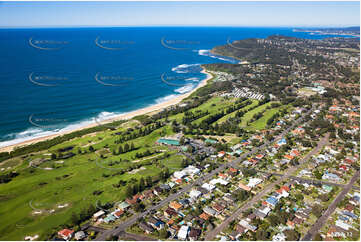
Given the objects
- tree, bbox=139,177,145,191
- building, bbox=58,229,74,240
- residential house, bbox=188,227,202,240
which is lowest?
building, bbox=58,229,74,240

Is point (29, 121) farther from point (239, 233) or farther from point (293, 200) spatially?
point (293, 200)

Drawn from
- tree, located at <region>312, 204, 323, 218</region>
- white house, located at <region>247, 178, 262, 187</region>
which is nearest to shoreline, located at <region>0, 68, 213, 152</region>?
white house, located at <region>247, 178, 262, 187</region>

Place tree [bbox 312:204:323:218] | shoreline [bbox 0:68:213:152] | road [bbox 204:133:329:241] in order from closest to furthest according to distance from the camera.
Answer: road [bbox 204:133:329:241] < tree [bbox 312:204:323:218] < shoreline [bbox 0:68:213:152]

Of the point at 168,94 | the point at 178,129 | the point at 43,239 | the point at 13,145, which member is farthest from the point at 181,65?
the point at 43,239

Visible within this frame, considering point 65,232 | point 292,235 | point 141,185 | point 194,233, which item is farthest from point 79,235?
point 292,235

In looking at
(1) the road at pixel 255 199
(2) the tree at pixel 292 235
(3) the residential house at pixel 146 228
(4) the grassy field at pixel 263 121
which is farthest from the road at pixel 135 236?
(4) the grassy field at pixel 263 121

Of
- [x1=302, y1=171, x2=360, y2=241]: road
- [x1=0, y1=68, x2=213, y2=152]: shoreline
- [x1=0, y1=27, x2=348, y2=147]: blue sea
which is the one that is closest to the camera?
[x1=302, y1=171, x2=360, y2=241]: road

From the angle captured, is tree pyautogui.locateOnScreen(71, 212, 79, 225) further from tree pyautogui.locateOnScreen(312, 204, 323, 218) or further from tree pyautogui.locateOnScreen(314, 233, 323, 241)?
tree pyautogui.locateOnScreen(312, 204, 323, 218)

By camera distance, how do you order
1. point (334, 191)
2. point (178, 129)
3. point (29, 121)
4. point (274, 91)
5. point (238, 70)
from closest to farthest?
point (334, 191) < point (178, 129) < point (29, 121) < point (274, 91) < point (238, 70)

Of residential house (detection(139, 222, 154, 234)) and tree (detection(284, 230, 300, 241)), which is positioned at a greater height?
tree (detection(284, 230, 300, 241))
